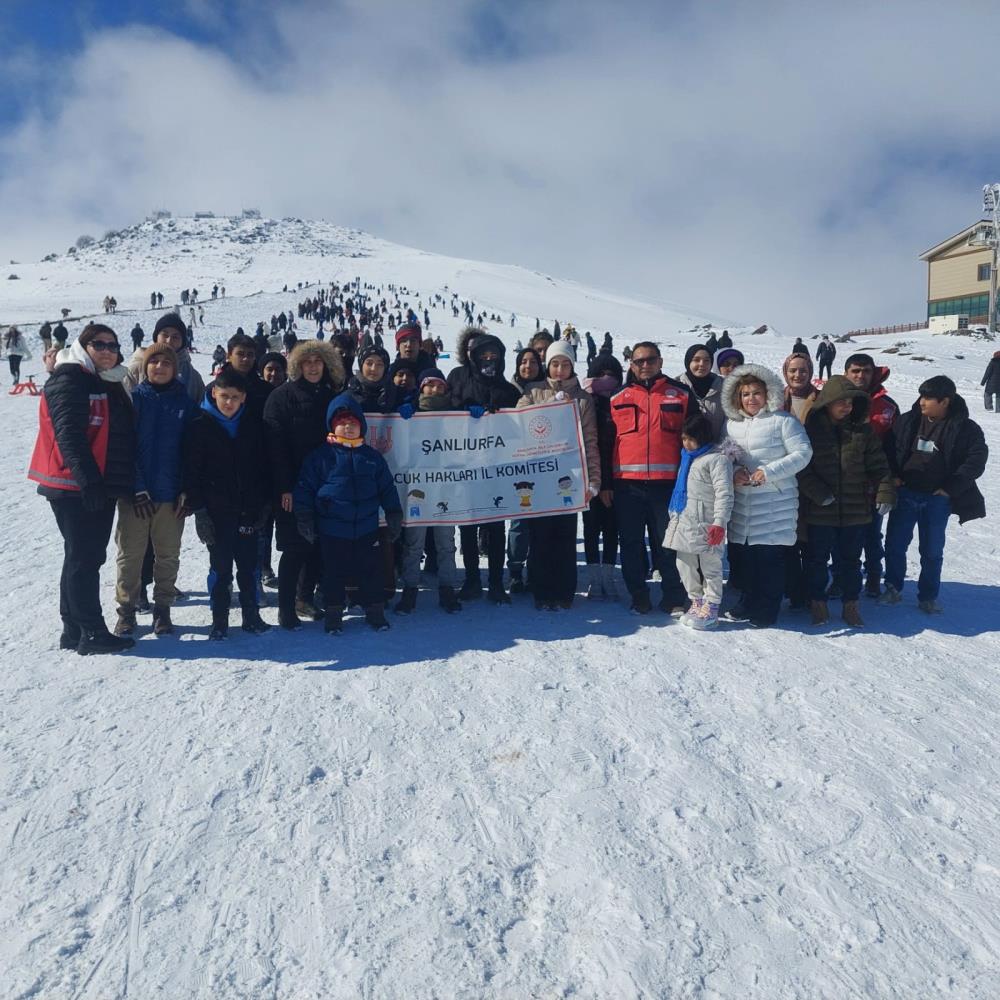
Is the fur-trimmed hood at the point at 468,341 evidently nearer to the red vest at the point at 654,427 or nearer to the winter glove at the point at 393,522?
the red vest at the point at 654,427

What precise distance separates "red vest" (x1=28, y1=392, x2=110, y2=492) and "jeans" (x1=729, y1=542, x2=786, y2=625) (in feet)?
14.2

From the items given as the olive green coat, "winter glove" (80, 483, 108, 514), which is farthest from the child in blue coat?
the olive green coat

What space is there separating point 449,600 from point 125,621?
2238mm

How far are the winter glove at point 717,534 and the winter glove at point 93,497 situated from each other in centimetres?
389

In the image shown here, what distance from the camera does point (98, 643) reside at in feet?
15.5

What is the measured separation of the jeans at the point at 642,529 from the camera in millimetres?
5441

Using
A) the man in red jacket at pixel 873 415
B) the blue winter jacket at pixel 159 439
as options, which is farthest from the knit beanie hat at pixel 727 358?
the blue winter jacket at pixel 159 439

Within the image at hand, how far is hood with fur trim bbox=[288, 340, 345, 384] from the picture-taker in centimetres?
523

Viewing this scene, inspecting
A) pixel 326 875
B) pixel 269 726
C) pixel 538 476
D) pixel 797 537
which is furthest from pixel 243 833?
pixel 797 537

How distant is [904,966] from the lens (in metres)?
2.40

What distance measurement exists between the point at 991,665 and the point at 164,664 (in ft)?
Result: 16.9

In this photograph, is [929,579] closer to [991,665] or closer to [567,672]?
[991,665]

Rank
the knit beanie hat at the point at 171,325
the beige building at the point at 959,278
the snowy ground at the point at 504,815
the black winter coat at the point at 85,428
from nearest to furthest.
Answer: the snowy ground at the point at 504,815 < the black winter coat at the point at 85,428 < the knit beanie hat at the point at 171,325 < the beige building at the point at 959,278

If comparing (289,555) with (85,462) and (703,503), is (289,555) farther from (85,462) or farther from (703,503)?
(703,503)
